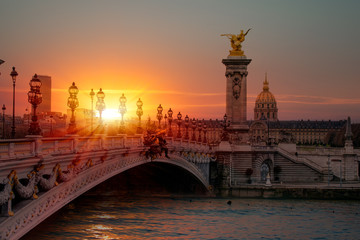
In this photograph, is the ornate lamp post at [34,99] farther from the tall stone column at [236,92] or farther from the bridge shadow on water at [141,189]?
the tall stone column at [236,92]

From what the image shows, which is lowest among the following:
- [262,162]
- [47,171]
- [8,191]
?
[262,162]

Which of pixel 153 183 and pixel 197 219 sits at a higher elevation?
pixel 153 183

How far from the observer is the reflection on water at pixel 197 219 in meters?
40.2

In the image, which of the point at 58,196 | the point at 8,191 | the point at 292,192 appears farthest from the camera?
the point at 292,192

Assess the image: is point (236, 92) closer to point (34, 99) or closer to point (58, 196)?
point (58, 196)

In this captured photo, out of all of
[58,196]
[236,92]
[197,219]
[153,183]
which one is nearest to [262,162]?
[236,92]

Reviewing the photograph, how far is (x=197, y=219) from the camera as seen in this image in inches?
1854

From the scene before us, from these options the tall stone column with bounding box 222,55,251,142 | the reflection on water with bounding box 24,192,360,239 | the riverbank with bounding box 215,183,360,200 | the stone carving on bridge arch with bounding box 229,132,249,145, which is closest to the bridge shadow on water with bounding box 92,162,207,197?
the reflection on water with bounding box 24,192,360,239

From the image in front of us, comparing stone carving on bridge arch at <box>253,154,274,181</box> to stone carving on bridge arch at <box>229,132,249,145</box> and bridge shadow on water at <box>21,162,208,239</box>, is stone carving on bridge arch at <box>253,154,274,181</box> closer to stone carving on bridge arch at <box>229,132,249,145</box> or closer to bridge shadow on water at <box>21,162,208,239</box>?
stone carving on bridge arch at <box>229,132,249,145</box>

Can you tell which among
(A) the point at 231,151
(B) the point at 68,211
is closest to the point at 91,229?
(B) the point at 68,211

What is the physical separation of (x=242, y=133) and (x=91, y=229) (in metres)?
42.6

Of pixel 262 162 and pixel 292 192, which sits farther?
pixel 262 162

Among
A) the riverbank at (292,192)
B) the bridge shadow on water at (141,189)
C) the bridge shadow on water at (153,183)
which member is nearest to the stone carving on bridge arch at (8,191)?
the bridge shadow on water at (141,189)

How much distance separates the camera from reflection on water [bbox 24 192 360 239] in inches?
1583
